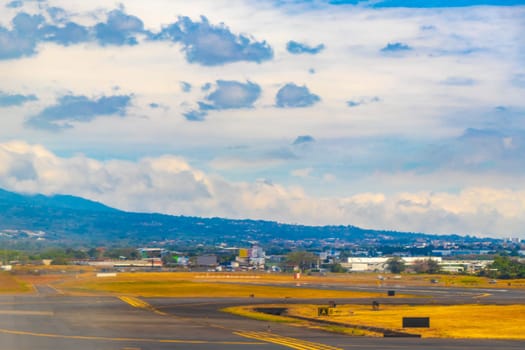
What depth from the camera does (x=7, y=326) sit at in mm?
78812

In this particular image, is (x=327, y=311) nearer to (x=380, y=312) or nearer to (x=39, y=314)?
(x=380, y=312)

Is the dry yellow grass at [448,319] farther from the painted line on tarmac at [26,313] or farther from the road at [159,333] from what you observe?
the painted line on tarmac at [26,313]

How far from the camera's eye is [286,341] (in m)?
67.2

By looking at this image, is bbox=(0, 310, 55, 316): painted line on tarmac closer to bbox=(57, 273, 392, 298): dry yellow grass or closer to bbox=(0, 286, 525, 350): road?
bbox=(0, 286, 525, 350): road

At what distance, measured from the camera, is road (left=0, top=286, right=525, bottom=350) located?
62.3m

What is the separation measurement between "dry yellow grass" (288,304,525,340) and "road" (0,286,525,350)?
7.28 metres

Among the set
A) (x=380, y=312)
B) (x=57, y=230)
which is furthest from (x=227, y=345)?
(x=380, y=312)

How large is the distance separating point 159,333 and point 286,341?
1216 centimetres

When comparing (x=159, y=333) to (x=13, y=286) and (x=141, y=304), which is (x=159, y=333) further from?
(x=13, y=286)

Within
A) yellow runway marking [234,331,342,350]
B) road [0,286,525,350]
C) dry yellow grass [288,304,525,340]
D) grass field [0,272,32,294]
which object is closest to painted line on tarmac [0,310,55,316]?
road [0,286,525,350]

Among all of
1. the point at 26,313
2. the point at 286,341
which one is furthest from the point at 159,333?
the point at 26,313

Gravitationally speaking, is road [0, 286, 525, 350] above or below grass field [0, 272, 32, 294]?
below

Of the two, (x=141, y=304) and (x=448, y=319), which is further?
(x=141, y=304)

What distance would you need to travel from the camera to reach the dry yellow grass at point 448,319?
7631 cm
